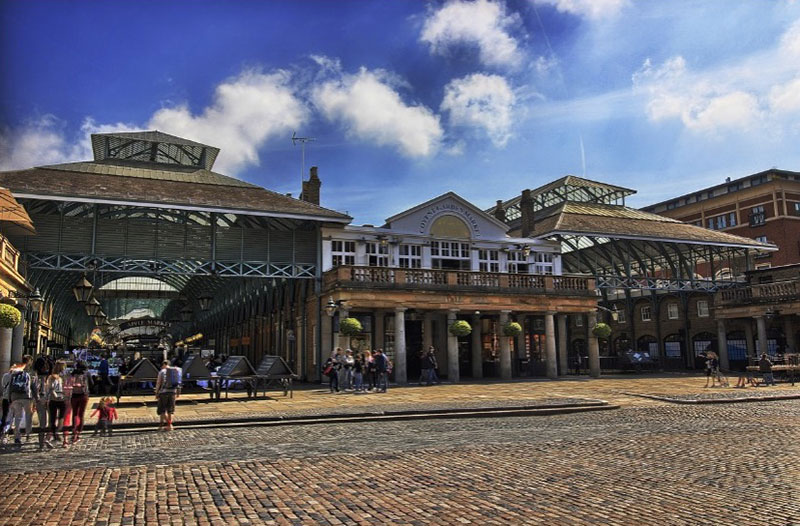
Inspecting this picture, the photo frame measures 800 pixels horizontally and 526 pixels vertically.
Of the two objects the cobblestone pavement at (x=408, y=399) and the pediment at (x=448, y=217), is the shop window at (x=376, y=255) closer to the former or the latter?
the pediment at (x=448, y=217)

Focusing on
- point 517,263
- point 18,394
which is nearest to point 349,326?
point 517,263

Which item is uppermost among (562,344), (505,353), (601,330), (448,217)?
(448,217)

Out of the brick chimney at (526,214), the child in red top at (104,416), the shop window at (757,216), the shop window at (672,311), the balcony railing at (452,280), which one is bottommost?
the child in red top at (104,416)

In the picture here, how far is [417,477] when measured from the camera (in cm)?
856

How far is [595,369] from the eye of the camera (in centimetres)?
3362

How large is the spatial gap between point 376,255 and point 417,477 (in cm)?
2317

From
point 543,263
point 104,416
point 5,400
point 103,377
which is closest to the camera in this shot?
point 5,400

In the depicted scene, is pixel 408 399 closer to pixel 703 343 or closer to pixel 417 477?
pixel 417 477

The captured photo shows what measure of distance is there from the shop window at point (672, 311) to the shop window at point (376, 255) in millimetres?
25326

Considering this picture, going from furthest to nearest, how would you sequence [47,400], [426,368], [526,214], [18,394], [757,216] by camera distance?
[757,216], [526,214], [426,368], [47,400], [18,394]

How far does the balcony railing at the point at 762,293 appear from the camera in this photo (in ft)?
120

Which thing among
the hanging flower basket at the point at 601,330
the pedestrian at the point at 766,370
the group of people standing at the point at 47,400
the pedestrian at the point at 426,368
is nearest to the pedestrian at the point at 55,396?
the group of people standing at the point at 47,400

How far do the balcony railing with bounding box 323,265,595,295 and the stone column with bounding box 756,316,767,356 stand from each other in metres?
12.4

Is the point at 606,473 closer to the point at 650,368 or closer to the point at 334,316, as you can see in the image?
the point at 334,316
